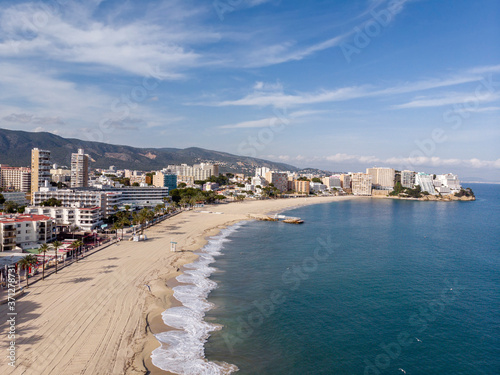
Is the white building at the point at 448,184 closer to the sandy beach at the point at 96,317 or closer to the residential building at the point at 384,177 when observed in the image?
the residential building at the point at 384,177

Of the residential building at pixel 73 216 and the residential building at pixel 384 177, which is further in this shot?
the residential building at pixel 384 177

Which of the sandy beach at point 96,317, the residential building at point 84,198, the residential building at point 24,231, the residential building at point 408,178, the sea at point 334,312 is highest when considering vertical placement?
the residential building at point 408,178

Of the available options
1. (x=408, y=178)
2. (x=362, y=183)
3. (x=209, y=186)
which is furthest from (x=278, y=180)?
(x=408, y=178)

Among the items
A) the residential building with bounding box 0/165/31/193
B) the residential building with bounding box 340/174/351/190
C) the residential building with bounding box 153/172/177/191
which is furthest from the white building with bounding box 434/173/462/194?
the residential building with bounding box 0/165/31/193

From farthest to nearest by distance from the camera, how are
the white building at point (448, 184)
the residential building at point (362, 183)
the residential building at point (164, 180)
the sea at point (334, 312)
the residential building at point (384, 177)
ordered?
the residential building at point (384, 177)
the residential building at point (362, 183)
the white building at point (448, 184)
the residential building at point (164, 180)
the sea at point (334, 312)

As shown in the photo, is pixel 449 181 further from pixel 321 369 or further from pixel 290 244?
pixel 321 369

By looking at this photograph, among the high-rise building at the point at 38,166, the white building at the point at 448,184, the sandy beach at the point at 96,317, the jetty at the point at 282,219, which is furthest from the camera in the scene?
the white building at the point at 448,184

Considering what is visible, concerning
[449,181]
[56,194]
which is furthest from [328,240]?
[449,181]

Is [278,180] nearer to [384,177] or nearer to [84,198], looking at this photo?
[384,177]

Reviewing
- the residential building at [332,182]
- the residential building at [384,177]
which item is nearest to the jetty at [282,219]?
the residential building at [332,182]
